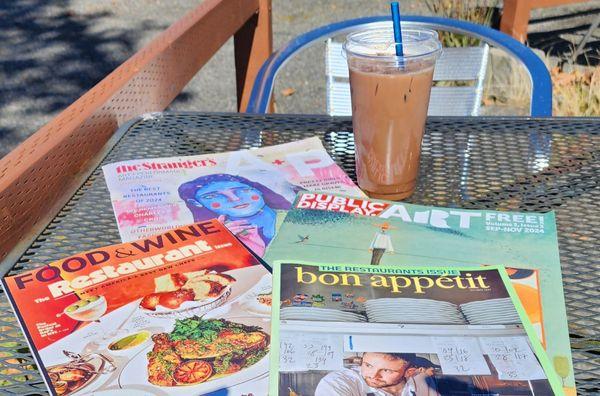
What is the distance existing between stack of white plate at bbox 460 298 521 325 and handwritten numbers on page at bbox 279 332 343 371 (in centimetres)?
14

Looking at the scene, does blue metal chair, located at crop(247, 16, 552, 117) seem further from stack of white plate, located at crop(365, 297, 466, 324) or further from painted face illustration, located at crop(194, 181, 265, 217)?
stack of white plate, located at crop(365, 297, 466, 324)

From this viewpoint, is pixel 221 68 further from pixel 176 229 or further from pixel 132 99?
pixel 176 229

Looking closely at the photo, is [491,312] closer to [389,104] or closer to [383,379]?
[383,379]

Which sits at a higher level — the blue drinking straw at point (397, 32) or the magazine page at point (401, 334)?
the blue drinking straw at point (397, 32)

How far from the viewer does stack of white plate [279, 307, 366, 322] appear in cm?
70

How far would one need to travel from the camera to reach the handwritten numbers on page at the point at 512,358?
0.63 meters

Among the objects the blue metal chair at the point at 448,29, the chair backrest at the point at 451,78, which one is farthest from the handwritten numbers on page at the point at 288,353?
the chair backrest at the point at 451,78

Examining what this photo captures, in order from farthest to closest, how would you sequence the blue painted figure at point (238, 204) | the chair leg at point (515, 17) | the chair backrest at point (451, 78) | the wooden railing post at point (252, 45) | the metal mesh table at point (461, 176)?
the chair leg at point (515, 17) < the wooden railing post at point (252, 45) < the chair backrest at point (451, 78) < the blue painted figure at point (238, 204) < the metal mesh table at point (461, 176)

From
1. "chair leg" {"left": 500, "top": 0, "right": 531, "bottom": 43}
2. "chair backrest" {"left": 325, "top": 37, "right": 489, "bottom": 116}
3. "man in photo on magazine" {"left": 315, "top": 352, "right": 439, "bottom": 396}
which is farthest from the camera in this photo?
"chair leg" {"left": 500, "top": 0, "right": 531, "bottom": 43}

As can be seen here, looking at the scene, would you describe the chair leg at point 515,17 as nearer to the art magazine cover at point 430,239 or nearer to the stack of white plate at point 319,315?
the art magazine cover at point 430,239

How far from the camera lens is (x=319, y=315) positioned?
70 centimetres

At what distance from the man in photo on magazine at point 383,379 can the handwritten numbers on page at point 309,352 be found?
0.05 ft

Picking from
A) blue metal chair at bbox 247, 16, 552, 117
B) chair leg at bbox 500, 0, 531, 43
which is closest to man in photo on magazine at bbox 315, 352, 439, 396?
blue metal chair at bbox 247, 16, 552, 117

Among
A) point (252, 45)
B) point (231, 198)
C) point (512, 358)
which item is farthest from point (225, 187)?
point (252, 45)
